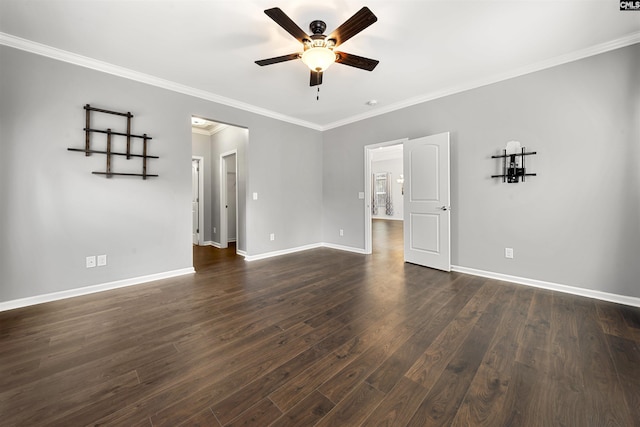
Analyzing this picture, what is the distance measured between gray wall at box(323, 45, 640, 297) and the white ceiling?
1.00ft

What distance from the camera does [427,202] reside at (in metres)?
3.89

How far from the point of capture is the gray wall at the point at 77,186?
8.29ft

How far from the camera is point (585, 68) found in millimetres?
2752

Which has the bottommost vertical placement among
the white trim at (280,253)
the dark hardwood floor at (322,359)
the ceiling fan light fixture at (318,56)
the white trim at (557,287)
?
the dark hardwood floor at (322,359)

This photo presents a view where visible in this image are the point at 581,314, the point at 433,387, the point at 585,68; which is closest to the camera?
the point at 433,387

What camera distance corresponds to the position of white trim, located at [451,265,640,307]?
2.57 metres

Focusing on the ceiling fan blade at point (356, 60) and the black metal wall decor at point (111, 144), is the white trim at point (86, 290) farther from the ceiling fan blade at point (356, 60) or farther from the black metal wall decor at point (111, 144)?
the ceiling fan blade at point (356, 60)

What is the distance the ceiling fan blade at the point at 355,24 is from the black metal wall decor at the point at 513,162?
2535 millimetres

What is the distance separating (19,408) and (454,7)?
4.00m

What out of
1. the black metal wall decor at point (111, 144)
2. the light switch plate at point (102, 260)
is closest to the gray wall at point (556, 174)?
the black metal wall decor at point (111, 144)

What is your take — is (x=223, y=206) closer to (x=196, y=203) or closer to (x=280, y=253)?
(x=196, y=203)

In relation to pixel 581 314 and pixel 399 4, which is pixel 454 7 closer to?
pixel 399 4

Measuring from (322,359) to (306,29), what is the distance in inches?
114

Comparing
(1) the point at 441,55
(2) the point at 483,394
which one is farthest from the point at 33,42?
(2) the point at 483,394
